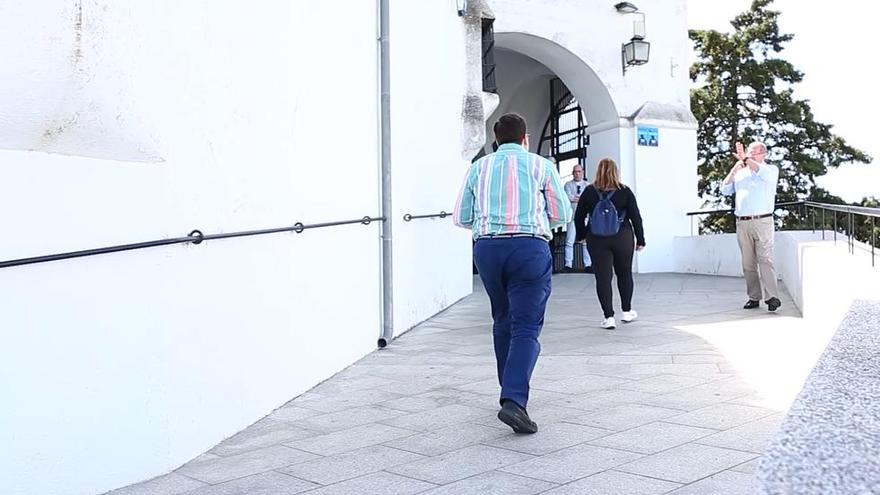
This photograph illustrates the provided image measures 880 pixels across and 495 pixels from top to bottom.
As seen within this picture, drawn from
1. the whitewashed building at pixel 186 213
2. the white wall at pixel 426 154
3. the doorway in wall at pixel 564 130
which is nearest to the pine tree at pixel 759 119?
the doorway in wall at pixel 564 130

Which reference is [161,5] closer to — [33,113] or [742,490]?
[33,113]

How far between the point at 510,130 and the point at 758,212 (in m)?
4.83

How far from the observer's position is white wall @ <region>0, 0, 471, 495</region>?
3.05m

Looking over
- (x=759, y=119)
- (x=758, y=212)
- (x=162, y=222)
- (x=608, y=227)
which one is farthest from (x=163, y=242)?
(x=759, y=119)

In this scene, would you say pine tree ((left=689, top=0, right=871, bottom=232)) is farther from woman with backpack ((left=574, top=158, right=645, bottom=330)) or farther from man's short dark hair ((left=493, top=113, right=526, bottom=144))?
man's short dark hair ((left=493, top=113, right=526, bottom=144))

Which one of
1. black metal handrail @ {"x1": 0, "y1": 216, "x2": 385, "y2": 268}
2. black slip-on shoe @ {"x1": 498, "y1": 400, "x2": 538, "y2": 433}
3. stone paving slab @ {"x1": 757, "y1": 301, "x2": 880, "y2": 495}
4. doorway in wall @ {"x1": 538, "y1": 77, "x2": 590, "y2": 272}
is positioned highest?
doorway in wall @ {"x1": 538, "y1": 77, "x2": 590, "y2": 272}

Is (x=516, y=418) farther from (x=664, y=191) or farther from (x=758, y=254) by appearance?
(x=664, y=191)

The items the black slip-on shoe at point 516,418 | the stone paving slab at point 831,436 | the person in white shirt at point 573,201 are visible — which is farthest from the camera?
the person in white shirt at point 573,201

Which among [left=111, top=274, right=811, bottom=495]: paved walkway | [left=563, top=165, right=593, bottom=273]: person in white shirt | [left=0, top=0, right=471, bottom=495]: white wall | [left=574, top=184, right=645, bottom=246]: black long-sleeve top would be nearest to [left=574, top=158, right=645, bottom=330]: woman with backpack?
[left=574, top=184, right=645, bottom=246]: black long-sleeve top

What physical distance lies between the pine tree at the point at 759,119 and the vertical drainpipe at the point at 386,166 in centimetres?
1845

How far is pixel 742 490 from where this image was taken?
→ 10.4 ft

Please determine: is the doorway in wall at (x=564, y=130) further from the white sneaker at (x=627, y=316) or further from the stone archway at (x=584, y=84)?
the white sneaker at (x=627, y=316)

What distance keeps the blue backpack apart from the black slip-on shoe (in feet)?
12.7

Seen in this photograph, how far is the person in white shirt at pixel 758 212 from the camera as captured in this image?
8.45 metres
